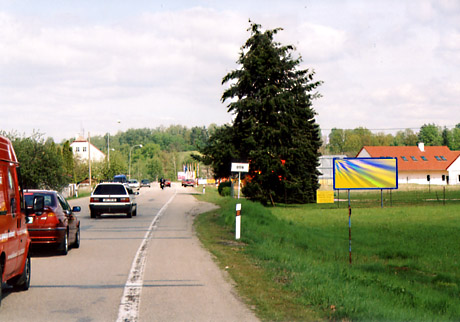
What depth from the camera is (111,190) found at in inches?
1138

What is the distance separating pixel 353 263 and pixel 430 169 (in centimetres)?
9340

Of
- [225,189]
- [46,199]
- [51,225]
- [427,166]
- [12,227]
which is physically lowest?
[51,225]

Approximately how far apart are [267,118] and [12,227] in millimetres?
35926

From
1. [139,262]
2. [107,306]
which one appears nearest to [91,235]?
[139,262]

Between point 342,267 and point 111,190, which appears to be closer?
point 342,267

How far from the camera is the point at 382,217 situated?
33281 millimetres

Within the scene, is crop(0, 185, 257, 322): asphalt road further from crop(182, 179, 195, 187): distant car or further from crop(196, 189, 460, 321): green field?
crop(182, 179, 195, 187): distant car

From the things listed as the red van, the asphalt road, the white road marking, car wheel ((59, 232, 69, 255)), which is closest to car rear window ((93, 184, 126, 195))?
the asphalt road

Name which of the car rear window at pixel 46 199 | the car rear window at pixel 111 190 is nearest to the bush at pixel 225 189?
the car rear window at pixel 111 190

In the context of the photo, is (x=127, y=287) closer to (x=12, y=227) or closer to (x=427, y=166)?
(x=12, y=227)

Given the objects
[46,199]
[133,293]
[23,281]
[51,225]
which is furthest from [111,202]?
[133,293]

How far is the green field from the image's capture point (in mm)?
8258

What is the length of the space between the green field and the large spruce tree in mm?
12874

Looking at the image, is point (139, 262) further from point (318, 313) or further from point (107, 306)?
point (318, 313)
